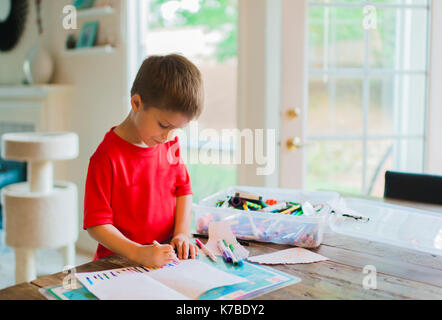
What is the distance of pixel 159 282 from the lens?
88 cm

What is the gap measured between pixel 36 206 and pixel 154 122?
76.1 inches

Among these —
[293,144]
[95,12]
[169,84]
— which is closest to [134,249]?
[169,84]

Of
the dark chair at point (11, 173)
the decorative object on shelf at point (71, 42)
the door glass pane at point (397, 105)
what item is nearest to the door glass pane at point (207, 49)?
the decorative object on shelf at point (71, 42)

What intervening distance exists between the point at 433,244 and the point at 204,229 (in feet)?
1.89

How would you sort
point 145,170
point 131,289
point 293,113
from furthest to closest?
point 293,113, point 145,170, point 131,289

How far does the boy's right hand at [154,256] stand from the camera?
3.18 ft

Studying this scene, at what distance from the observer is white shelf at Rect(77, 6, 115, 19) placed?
127 inches

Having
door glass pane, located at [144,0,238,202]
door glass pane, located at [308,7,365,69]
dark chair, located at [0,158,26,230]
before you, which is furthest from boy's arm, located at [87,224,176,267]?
dark chair, located at [0,158,26,230]

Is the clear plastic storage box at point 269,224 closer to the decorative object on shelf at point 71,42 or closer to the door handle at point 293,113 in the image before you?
the door handle at point 293,113

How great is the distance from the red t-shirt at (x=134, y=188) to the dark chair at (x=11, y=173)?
2.98m

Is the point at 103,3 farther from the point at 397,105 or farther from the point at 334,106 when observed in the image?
the point at 397,105

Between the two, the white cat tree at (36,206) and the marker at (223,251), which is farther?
the white cat tree at (36,206)

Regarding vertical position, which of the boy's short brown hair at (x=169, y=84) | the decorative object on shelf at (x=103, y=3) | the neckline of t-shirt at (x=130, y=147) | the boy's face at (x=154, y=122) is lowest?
the neckline of t-shirt at (x=130, y=147)

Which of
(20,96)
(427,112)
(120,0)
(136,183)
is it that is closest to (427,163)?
(427,112)
